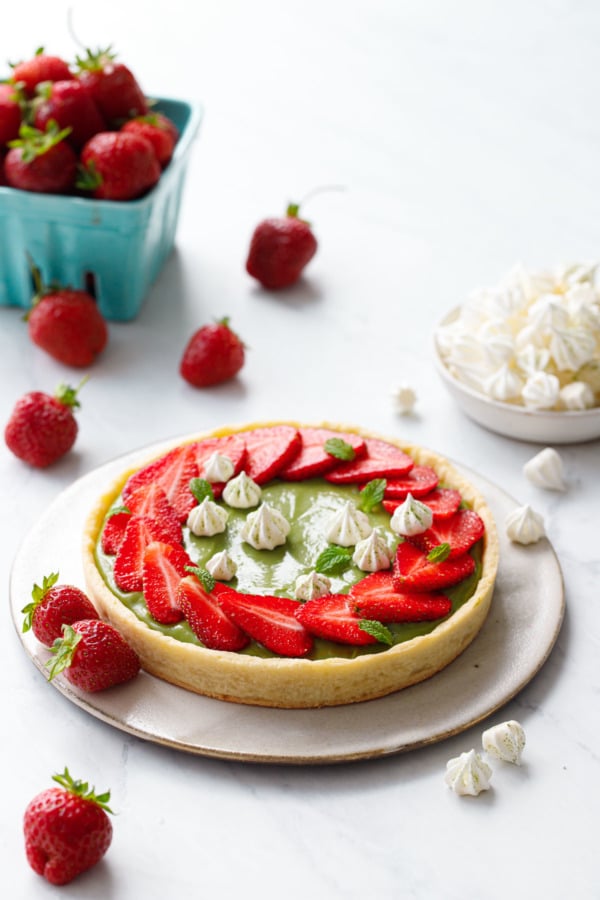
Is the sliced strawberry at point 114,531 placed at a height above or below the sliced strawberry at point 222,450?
Result: below

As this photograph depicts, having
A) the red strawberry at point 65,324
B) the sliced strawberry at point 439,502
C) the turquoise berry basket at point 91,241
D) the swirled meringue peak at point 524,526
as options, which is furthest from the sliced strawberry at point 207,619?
the turquoise berry basket at point 91,241

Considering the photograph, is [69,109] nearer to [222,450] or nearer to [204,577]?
[222,450]

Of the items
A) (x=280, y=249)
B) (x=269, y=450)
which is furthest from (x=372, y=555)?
(x=280, y=249)

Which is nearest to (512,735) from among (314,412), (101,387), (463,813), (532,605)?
(463,813)

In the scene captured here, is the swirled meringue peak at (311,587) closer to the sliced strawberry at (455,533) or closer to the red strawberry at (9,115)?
the sliced strawberry at (455,533)

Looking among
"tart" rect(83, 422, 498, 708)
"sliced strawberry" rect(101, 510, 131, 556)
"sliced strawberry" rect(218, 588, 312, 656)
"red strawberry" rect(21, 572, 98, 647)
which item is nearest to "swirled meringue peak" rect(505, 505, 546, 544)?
"tart" rect(83, 422, 498, 708)

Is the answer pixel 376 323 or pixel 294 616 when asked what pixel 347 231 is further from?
pixel 294 616
